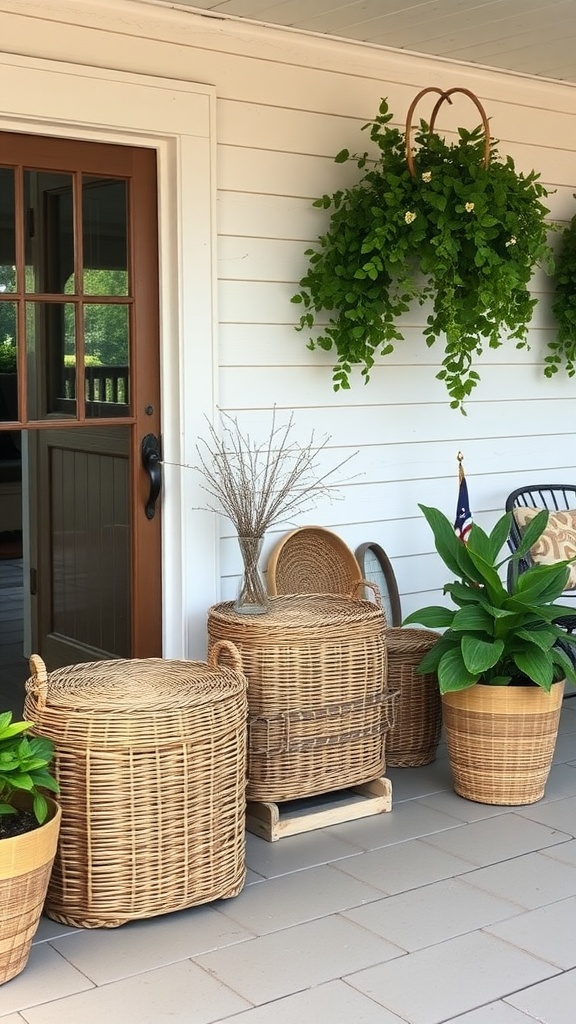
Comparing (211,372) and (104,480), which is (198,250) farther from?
(104,480)

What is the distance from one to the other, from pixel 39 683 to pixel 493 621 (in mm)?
1394

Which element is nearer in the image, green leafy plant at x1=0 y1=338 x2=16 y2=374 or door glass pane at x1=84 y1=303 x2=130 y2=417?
green leafy plant at x1=0 y1=338 x2=16 y2=374

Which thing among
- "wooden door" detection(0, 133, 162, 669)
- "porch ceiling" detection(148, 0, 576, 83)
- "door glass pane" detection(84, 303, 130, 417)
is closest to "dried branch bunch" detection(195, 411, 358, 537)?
"wooden door" detection(0, 133, 162, 669)

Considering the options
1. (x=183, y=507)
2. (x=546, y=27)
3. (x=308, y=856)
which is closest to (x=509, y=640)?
(x=308, y=856)

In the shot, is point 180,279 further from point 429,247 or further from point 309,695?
point 309,695

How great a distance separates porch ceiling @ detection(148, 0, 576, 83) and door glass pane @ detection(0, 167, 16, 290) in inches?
29.9

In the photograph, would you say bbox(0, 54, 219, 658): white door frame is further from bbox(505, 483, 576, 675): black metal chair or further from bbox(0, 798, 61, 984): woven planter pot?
bbox(0, 798, 61, 984): woven planter pot

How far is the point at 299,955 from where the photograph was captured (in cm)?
262

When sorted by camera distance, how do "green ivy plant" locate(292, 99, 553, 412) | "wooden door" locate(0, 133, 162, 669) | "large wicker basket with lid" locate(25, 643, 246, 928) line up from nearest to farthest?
"large wicker basket with lid" locate(25, 643, 246, 928) → "wooden door" locate(0, 133, 162, 669) → "green ivy plant" locate(292, 99, 553, 412)

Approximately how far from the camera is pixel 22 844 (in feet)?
7.93

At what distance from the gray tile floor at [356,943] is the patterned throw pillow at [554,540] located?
1.28 metres

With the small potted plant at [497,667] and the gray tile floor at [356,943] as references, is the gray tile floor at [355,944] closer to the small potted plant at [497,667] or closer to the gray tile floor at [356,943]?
the gray tile floor at [356,943]

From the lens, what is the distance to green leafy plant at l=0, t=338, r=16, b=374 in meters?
3.53

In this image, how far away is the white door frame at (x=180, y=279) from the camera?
3.54m
